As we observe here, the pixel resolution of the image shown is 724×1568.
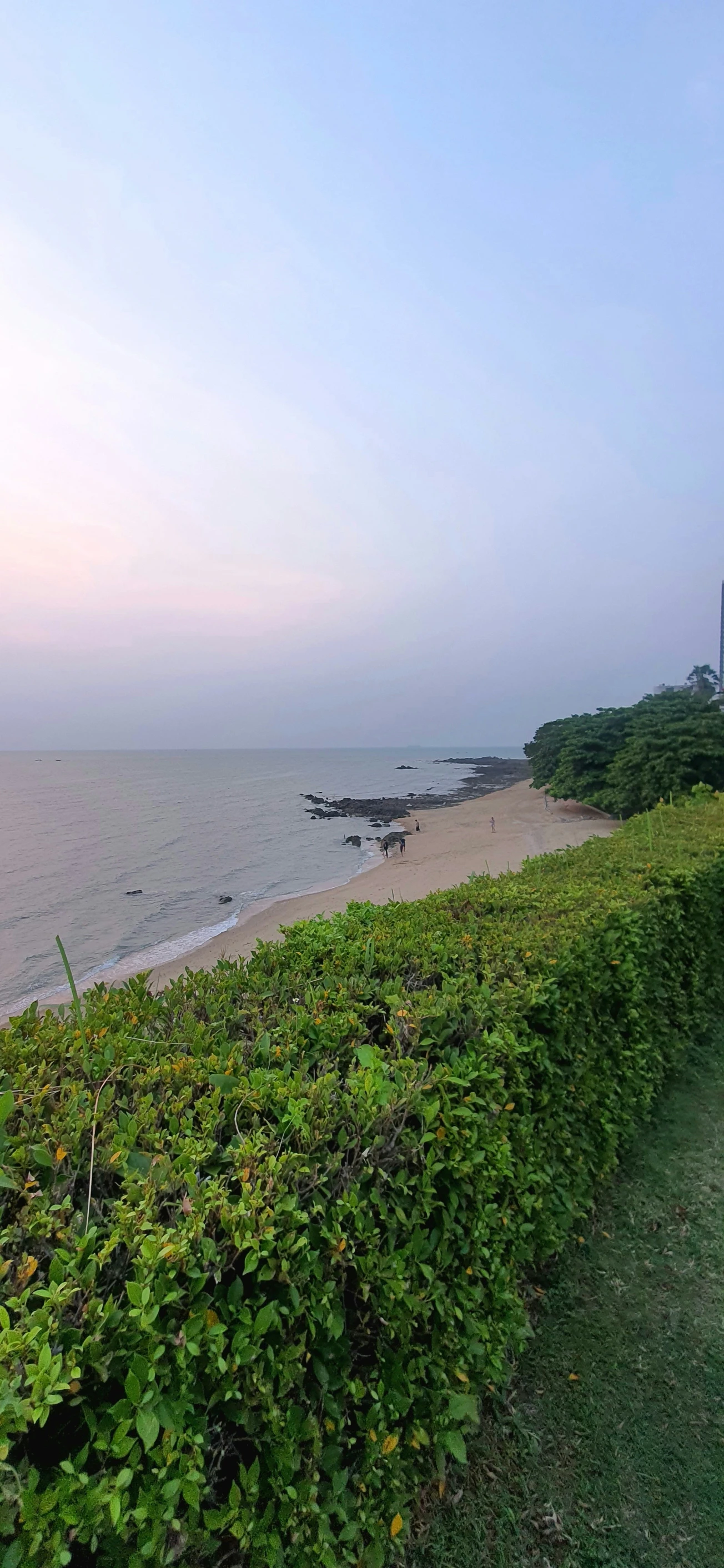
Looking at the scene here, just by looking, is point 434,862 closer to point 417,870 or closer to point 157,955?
point 417,870

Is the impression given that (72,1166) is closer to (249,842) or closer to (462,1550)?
(462,1550)

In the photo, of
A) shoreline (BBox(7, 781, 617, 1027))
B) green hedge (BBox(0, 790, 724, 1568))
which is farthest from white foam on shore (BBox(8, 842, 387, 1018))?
green hedge (BBox(0, 790, 724, 1568))

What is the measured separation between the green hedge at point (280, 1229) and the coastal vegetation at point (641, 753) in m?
14.4

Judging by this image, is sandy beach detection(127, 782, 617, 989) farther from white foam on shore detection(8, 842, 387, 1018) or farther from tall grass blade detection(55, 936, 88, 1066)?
tall grass blade detection(55, 936, 88, 1066)

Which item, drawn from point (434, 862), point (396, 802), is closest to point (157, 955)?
point (434, 862)

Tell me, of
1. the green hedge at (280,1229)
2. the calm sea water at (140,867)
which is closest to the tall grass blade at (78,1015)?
the green hedge at (280,1229)

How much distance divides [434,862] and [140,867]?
12043mm

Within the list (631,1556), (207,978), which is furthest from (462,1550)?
(207,978)

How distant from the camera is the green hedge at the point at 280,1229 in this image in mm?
1272

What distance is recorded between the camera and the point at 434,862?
20297 millimetres

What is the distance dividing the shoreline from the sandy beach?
0.13ft

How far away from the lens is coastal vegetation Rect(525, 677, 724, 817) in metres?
19.4

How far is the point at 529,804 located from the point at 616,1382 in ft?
109

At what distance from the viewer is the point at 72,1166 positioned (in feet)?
5.78
